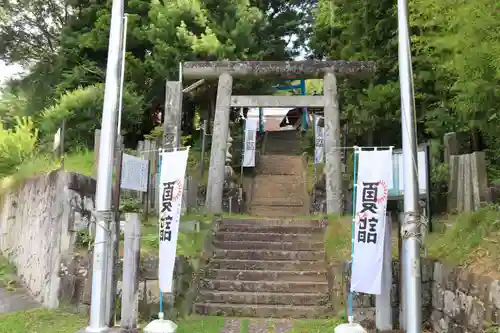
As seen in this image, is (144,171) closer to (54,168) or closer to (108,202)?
(54,168)

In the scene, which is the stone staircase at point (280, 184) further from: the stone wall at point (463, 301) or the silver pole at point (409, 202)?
the silver pole at point (409, 202)

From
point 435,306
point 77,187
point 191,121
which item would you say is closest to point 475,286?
point 435,306

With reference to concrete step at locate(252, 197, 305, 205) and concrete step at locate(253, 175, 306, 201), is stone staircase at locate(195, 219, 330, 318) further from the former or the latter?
concrete step at locate(253, 175, 306, 201)

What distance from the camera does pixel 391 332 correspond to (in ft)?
21.7

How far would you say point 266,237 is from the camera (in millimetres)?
9695

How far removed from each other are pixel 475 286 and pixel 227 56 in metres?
10.9

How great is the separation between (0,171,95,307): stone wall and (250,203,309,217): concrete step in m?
7.00

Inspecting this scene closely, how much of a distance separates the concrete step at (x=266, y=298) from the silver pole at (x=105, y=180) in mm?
2671

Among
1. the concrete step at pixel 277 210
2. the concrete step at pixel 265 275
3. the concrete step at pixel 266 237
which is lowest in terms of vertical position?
the concrete step at pixel 265 275

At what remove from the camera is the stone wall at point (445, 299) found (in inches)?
191

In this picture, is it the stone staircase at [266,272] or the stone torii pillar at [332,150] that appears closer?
the stone staircase at [266,272]

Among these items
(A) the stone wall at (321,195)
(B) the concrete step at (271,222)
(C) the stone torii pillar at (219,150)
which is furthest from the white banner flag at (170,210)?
(A) the stone wall at (321,195)

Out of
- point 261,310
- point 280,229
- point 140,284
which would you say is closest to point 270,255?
point 280,229

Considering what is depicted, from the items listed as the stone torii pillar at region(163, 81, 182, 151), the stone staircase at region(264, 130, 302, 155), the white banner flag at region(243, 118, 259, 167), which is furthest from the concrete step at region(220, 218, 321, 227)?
the stone staircase at region(264, 130, 302, 155)
